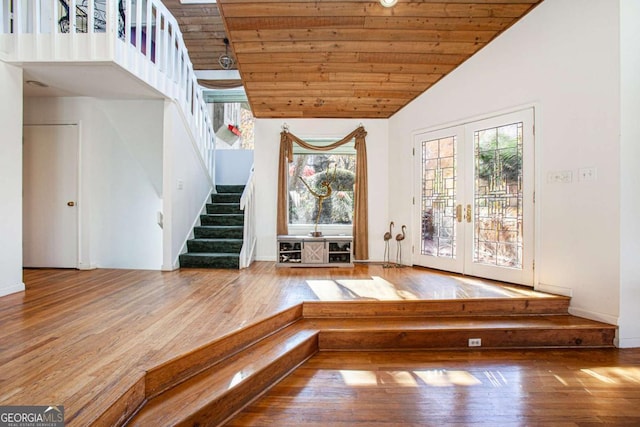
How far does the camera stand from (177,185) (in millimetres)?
4715

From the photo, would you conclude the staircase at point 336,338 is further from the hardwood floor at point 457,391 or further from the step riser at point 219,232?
the step riser at point 219,232

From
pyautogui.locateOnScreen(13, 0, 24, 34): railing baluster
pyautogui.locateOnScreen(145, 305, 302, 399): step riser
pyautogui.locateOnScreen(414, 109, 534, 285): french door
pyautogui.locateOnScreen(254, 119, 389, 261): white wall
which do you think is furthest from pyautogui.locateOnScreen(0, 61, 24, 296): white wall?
pyautogui.locateOnScreen(414, 109, 534, 285): french door

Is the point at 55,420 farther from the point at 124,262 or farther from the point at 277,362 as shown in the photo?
the point at 124,262

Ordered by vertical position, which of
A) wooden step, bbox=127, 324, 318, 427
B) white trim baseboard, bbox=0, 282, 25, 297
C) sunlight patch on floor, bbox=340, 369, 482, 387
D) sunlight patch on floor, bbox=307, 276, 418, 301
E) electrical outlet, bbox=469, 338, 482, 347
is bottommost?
sunlight patch on floor, bbox=340, 369, 482, 387

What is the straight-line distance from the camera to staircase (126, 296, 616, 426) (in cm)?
191

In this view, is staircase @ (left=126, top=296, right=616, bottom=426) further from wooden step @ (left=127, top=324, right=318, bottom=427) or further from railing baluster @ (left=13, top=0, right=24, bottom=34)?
railing baluster @ (left=13, top=0, right=24, bottom=34)

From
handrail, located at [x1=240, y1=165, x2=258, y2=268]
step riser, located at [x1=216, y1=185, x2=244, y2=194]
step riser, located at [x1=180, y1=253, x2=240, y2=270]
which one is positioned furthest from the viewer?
step riser, located at [x1=216, y1=185, x2=244, y2=194]

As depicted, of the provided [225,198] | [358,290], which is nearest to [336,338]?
[358,290]

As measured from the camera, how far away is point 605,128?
300 centimetres

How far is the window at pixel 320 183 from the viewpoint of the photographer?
573cm

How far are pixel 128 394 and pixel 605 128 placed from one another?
165 inches

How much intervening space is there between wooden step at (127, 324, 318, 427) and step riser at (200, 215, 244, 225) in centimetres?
313

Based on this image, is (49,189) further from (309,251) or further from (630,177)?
(630,177)

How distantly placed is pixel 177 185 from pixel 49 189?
173cm
